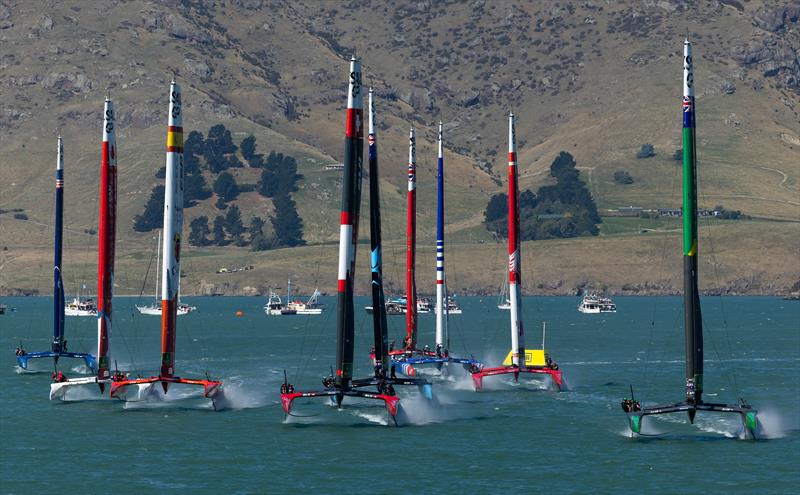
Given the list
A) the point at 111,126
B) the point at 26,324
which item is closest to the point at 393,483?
the point at 111,126

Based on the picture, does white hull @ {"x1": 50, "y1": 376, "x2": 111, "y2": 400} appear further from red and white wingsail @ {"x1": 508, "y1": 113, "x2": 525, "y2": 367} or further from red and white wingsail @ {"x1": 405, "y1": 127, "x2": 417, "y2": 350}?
red and white wingsail @ {"x1": 405, "y1": 127, "x2": 417, "y2": 350}

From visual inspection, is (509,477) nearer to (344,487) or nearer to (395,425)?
(344,487)

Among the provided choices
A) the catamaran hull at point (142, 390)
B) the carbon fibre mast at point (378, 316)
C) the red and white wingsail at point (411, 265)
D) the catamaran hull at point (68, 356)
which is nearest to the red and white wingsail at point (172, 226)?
the catamaran hull at point (142, 390)

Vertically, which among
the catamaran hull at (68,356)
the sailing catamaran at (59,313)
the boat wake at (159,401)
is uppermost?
the sailing catamaran at (59,313)

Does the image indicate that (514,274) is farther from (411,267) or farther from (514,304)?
(411,267)

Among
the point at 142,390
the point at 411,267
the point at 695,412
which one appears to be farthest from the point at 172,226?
the point at 411,267

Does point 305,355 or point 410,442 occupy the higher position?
point 305,355

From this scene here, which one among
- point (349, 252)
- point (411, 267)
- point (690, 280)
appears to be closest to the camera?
point (690, 280)

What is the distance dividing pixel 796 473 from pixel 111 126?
3501 cm

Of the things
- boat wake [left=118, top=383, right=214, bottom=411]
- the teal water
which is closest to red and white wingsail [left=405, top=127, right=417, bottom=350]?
the teal water

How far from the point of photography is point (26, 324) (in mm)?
191250

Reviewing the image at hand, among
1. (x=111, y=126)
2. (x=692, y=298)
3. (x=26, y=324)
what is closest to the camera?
(x=692, y=298)

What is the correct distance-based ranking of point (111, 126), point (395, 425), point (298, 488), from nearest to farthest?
point (298, 488) → point (395, 425) → point (111, 126)

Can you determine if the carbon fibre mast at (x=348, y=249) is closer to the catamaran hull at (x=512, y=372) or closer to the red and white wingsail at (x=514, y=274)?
the catamaran hull at (x=512, y=372)
